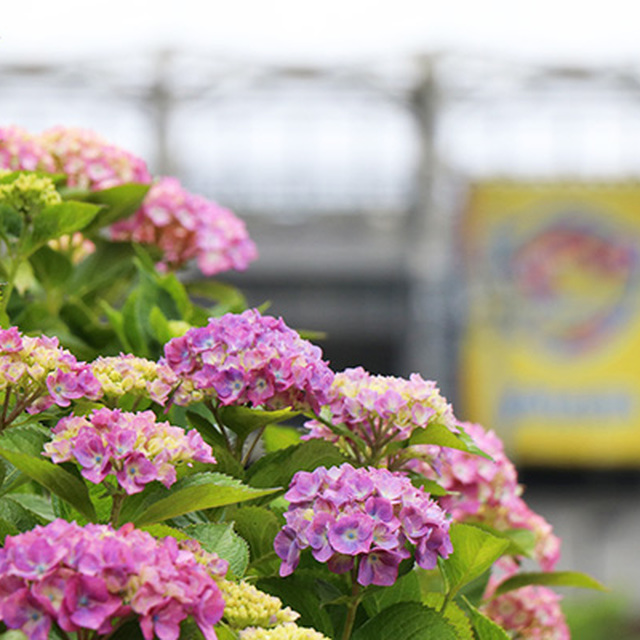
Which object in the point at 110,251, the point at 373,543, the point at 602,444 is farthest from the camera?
the point at 602,444

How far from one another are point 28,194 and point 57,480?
0.51m

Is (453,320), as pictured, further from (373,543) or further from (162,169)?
Answer: (373,543)

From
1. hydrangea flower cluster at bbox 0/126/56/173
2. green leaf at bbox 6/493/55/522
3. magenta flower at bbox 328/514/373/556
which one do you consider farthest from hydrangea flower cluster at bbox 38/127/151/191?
magenta flower at bbox 328/514/373/556

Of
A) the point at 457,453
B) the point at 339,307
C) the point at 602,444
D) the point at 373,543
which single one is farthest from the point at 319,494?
the point at 339,307

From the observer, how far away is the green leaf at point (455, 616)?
49.7 inches

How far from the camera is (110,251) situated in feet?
6.42

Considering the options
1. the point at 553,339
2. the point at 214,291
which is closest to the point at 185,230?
the point at 214,291

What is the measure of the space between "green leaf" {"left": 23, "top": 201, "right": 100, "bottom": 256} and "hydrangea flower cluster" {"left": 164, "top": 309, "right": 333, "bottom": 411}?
0.37 metres

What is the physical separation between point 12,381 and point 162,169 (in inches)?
915

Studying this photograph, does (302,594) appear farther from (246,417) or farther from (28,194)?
(28,194)

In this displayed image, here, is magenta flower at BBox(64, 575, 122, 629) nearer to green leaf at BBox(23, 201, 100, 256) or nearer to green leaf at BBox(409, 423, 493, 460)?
green leaf at BBox(409, 423, 493, 460)

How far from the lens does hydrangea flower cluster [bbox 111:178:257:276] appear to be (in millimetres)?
1957

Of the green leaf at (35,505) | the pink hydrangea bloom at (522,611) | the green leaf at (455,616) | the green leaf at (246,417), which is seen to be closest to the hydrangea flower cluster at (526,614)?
the pink hydrangea bloom at (522,611)

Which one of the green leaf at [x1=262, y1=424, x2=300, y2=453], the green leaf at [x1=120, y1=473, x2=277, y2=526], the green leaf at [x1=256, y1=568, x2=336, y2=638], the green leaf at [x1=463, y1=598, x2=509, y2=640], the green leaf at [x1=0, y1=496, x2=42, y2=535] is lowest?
the green leaf at [x1=463, y1=598, x2=509, y2=640]
